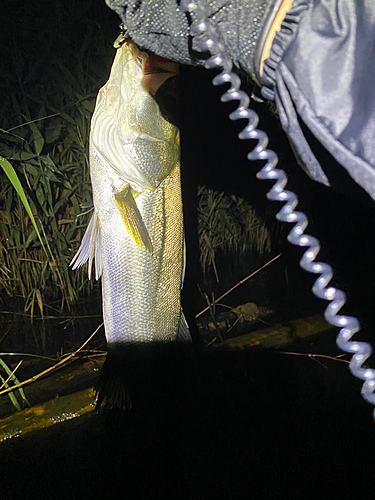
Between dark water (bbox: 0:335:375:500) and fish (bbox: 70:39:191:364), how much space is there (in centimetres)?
38

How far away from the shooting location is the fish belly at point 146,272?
1782 millimetres

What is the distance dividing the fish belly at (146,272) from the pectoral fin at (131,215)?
0.03 meters

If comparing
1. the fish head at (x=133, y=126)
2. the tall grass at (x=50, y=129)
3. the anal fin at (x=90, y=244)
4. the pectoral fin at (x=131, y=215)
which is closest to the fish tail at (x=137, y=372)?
the anal fin at (x=90, y=244)

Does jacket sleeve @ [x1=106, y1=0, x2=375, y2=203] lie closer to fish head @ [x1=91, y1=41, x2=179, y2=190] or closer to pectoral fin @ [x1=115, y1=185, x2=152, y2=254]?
fish head @ [x1=91, y1=41, x2=179, y2=190]

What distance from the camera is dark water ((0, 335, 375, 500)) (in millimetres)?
1950

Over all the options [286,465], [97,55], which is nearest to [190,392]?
[286,465]

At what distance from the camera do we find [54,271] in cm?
350

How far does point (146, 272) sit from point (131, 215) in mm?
327

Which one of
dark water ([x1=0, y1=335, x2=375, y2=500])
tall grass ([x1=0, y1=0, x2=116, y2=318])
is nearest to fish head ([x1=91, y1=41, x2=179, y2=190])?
dark water ([x1=0, y1=335, x2=375, y2=500])

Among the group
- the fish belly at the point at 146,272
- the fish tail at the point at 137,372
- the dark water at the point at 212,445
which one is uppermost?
the fish belly at the point at 146,272

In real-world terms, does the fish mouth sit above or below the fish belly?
above

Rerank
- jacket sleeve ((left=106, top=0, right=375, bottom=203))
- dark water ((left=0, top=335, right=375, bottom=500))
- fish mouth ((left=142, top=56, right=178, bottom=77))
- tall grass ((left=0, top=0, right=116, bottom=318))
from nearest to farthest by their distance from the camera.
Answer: jacket sleeve ((left=106, top=0, right=375, bottom=203)) < fish mouth ((left=142, top=56, right=178, bottom=77)) < dark water ((left=0, top=335, right=375, bottom=500)) < tall grass ((left=0, top=0, right=116, bottom=318))

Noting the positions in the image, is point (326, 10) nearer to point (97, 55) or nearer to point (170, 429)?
point (170, 429)

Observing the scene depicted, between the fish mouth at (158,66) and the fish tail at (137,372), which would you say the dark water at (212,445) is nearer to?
the fish tail at (137,372)
